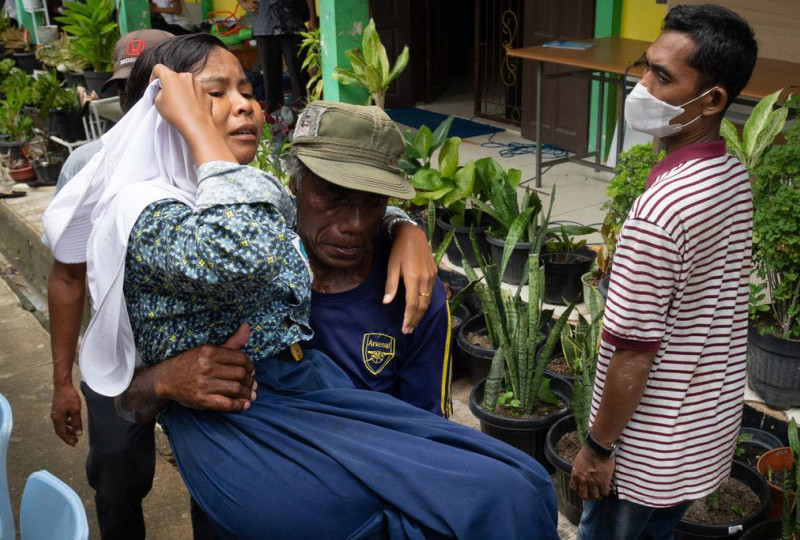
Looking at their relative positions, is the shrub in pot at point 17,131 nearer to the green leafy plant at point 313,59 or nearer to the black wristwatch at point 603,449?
the green leafy plant at point 313,59

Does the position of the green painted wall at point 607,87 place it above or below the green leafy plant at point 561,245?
above

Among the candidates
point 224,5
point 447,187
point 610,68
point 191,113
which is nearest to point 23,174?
point 224,5

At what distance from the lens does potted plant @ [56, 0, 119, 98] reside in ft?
27.7

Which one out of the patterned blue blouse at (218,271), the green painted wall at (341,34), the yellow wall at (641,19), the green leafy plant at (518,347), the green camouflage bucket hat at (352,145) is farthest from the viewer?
the yellow wall at (641,19)

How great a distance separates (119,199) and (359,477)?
0.63 m

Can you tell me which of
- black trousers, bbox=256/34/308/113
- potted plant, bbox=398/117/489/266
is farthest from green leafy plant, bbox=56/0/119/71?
potted plant, bbox=398/117/489/266

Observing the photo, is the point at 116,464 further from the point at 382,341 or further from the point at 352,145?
the point at 352,145

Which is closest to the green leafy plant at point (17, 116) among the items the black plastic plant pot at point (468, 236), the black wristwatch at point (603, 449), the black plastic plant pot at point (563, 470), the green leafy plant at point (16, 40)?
the black plastic plant pot at point (468, 236)

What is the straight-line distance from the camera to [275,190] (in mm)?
1494

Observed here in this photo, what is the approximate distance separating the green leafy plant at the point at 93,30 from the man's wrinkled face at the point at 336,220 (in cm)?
738

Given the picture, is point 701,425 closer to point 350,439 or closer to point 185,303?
point 350,439

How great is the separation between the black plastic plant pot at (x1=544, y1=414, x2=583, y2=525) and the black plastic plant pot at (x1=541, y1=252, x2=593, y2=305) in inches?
49.0

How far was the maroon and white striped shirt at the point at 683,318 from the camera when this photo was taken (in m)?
1.92

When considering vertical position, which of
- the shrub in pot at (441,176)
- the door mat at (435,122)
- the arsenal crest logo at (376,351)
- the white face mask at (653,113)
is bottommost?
the door mat at (435,122)
